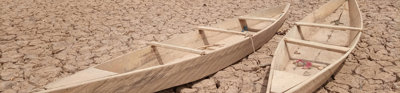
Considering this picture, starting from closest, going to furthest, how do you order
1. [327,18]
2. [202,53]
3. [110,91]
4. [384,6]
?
[110,91], [202,53], [327,18], [384,6]

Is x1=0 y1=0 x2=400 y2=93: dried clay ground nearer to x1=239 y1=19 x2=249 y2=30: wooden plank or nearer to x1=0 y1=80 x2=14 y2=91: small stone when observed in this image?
x1=0 y1=80 x2=14 y2=91: small stone

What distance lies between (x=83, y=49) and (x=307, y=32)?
3.62 meters

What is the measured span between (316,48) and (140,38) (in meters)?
2.95

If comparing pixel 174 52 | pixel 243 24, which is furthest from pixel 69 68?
pixel 243 24

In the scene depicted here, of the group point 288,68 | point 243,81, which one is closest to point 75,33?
point 243,81

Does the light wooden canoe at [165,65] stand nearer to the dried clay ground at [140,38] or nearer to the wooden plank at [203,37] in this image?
the wooden plank at [203,37]

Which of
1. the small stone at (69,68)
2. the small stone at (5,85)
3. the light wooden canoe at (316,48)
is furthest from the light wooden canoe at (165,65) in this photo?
the small stone at (5,85)

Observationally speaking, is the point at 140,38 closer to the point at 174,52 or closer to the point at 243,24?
the point at 174,52

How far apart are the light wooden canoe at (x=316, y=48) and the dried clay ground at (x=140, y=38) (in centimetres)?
26

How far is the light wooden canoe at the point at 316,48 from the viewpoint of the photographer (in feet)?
8.39

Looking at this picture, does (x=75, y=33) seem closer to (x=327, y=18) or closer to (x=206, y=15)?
(x=206, y=15)

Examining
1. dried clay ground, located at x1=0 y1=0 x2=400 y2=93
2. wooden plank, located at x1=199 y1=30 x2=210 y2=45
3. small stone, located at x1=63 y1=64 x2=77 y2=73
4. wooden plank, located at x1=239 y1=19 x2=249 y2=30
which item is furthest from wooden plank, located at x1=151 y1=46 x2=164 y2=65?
wooden plank, located at x1=239 y1=19 x2=249 y2=30

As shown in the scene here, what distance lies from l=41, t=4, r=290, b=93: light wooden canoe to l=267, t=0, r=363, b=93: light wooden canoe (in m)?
0.52

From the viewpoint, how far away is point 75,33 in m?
5.34
